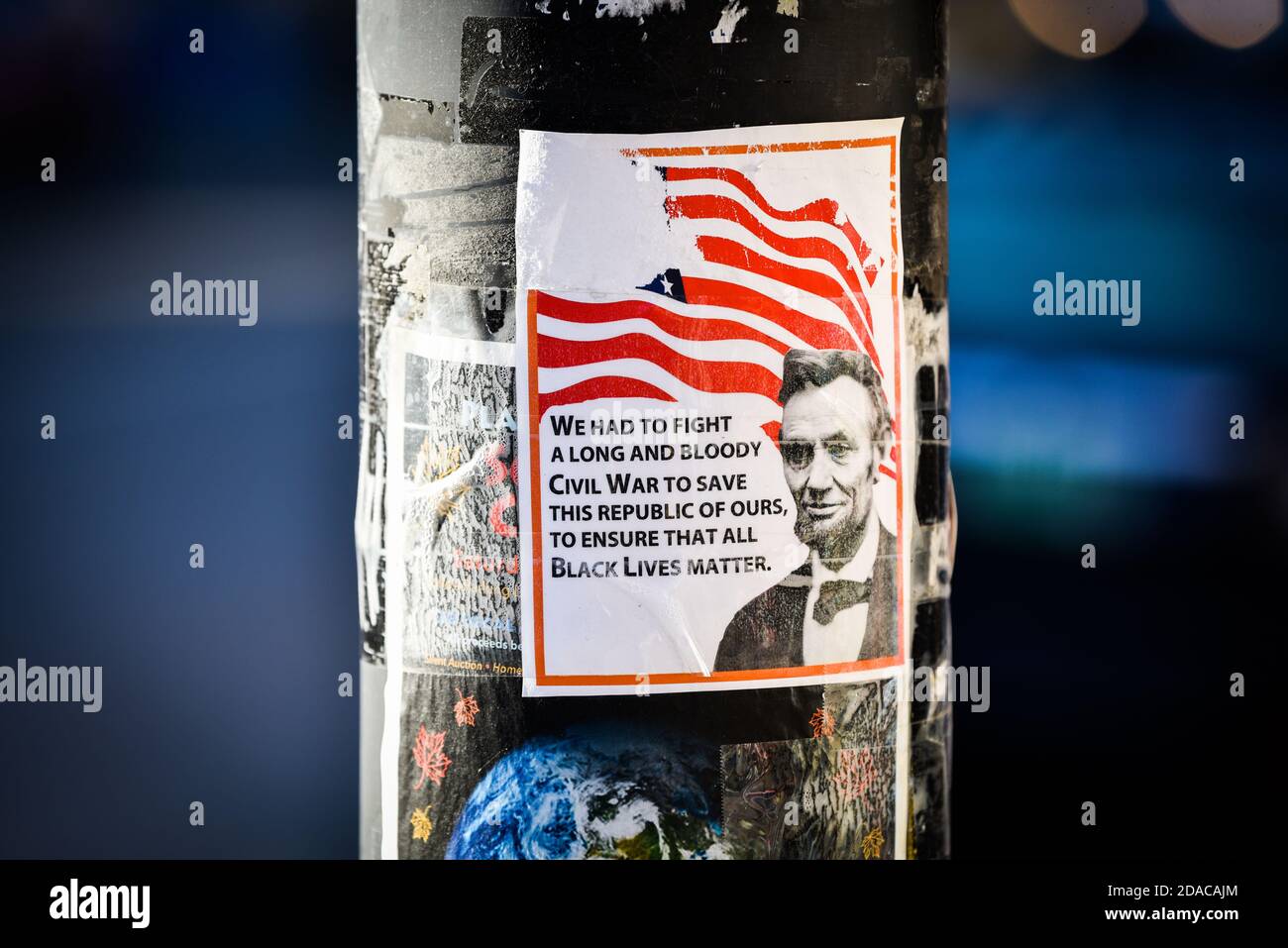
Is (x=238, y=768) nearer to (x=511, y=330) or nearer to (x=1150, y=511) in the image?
(x=511, y=330)

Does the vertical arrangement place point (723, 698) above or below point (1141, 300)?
below

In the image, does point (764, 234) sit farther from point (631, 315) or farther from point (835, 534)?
point (835, 534)

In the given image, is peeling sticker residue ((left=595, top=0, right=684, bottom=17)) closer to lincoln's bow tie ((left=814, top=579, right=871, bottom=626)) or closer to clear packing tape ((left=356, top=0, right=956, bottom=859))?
clear packing tape ((left=356, top=0, right=956, bottom=859))

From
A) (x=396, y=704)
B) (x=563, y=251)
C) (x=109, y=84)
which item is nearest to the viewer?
(x=563, y=251)

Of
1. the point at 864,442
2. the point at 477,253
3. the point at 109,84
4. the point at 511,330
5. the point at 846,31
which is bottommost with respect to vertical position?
the point at 864,442

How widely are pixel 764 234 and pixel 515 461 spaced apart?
61 centimetres

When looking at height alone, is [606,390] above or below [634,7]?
below

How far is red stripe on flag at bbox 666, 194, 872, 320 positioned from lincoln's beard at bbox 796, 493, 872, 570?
392mm

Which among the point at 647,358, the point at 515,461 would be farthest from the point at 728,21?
the point at 515,461

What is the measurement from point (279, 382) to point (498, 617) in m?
2.98

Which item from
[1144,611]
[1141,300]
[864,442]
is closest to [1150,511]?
[1144,611]

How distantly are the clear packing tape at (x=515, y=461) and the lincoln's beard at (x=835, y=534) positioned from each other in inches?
5.3

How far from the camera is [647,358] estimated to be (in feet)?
7.44

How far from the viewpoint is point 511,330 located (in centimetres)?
229
